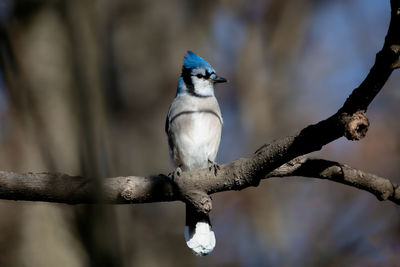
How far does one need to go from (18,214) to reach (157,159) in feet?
5.92

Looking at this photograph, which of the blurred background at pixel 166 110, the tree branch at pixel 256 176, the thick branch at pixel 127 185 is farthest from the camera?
the blurred background at pixel 166 110

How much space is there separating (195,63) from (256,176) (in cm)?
246

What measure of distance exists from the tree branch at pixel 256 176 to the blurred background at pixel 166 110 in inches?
6.0

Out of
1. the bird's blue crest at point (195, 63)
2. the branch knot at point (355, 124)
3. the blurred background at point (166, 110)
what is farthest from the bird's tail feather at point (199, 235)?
the branch knot at point (355, 124)

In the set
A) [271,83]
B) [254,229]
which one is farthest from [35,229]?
[271,83]

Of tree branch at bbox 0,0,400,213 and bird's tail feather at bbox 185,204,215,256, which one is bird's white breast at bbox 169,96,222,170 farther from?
tree branch at bbox 0,0,400,213

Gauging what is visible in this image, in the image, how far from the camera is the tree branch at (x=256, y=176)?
1890mm

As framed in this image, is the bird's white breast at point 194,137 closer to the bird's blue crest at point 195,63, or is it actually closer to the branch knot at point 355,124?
the bird's blue crest at point 195,63

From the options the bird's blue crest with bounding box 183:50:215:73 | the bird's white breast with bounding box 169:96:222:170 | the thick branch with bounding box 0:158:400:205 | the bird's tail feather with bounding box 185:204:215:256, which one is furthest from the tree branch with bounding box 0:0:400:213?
the bird's blue crest with bounding box 183:50:215:73

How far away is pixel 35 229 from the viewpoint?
3.88 meters

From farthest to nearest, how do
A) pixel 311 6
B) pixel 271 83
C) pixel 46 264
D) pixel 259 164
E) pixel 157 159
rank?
pixel 311 6 < pixel 271 83 < pixel 157 159 < pixel 46 264 < pixel 259 164

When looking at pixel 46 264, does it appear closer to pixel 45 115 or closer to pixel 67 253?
pixel 67 253

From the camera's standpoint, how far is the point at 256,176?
2537 millimetres

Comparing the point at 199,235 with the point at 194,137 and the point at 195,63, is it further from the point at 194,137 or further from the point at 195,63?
the point at 195,63
